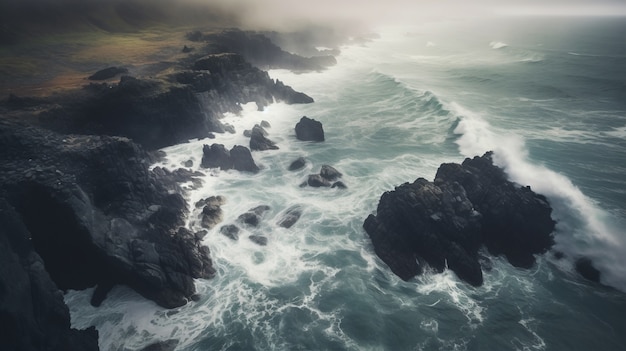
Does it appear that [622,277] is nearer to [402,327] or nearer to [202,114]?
[402,327]

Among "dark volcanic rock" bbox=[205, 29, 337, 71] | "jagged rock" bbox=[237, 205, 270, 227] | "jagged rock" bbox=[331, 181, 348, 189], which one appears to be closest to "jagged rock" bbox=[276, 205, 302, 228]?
"jagged rock" bbox=[237, 205, 270, 227]

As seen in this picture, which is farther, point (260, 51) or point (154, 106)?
point (260, 51)

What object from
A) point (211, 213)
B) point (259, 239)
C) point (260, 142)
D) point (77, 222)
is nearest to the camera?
point (77, 222)

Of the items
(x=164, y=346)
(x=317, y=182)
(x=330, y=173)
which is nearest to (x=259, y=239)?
(x=317, y=182)

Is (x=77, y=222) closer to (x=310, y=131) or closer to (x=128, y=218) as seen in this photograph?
(x=128, y=218)

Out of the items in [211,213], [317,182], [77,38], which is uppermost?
[77,38]

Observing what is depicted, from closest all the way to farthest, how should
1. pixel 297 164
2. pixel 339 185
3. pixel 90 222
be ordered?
pixel 90 222 → pixel 339 185 → pixel 297 164

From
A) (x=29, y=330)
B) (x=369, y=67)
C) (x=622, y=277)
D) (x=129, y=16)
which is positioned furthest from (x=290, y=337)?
(x=129, y=16)
